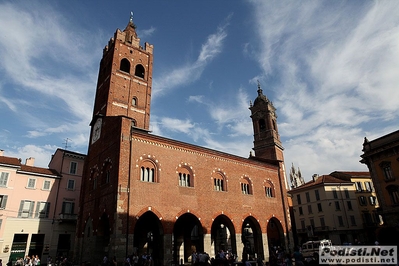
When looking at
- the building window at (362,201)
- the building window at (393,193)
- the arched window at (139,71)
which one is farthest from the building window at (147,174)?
the building window at (362,201)

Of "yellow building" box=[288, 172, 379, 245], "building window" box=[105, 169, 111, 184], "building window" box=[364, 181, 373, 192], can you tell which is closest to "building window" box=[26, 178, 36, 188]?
"building window" box=[105, 169, 111, 184]

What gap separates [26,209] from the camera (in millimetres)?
28109

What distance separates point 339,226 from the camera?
39.8 metres

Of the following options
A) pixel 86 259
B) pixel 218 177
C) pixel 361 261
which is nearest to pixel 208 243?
pixel 218 177

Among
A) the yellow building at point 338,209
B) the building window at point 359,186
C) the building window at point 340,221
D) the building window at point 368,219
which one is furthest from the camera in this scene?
the building window at point 359,186

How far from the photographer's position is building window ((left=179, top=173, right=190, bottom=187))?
24.0 meters

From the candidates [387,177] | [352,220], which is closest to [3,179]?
[387,177]

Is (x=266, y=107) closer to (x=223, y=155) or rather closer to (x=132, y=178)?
(x=223, y=155)

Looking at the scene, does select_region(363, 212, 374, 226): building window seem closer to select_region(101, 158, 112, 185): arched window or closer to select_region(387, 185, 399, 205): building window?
select_region(387, 185, 399, 205): building window

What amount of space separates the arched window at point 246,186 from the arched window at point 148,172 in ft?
35.5

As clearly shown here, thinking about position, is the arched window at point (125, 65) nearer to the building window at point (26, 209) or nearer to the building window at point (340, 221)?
the building window at point (26, 209)

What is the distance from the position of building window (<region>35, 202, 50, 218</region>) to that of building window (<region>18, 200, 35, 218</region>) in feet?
1.95

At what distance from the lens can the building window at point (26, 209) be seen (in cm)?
2763

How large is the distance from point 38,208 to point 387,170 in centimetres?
3853
